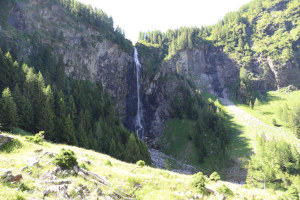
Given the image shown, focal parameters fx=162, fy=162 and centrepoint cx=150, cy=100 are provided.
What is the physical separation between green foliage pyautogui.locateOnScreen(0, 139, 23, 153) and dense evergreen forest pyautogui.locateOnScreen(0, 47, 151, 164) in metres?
18.5

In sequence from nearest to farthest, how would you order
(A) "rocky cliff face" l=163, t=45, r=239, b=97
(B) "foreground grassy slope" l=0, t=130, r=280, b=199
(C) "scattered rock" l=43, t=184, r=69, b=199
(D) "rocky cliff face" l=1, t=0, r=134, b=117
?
(C) "scattered rock" l=43, t=184, r=69, b=199, (B) "foreground grassy slope" l=0, t=130, r=280, b=199, (D) "rocky cliff face" l=1, t=0, r=134, b=117, (A) "rocky cliff face" l=163, t=45, r=239, b=97

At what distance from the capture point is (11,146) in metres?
17.8

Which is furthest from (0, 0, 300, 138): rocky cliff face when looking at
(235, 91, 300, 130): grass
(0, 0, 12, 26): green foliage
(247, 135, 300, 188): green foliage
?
(247, 135, 300, 188): green foliage

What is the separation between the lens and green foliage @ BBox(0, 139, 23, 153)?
16844mm

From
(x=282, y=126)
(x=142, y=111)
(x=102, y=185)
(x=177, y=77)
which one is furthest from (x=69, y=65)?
(x=282, y=126)

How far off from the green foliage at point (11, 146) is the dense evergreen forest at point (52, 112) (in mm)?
18471

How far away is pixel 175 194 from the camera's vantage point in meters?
16.9

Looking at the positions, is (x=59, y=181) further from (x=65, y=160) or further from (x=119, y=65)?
(x=119, y=65)

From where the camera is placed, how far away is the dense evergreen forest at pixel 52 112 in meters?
40.2

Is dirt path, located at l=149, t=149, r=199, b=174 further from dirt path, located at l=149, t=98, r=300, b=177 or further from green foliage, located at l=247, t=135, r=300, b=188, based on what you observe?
green foliage, located at l=247, t=135, r=300, b=188

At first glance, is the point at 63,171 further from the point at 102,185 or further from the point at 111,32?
the point at 111,32

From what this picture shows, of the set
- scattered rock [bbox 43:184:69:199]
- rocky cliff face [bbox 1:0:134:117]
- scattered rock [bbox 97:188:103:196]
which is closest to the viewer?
scattered rock [bbox 43:184:69:199]

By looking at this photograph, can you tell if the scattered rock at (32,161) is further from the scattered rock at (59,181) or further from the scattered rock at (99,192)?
the scattered rock at (99,192)

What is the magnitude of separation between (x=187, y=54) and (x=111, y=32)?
7461 centimetres
